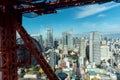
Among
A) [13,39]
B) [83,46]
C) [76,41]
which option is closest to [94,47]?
[83,46]

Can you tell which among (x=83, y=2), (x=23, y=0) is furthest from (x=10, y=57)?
(x=83, y=2)

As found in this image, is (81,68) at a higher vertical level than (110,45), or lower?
lower

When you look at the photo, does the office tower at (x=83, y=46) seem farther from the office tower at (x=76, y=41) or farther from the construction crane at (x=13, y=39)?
the construction crane at (x=13, y=39)

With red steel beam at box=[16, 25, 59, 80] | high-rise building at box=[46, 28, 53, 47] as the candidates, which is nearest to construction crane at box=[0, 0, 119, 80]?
red steel beam at box=[16, 25, 59, 80]

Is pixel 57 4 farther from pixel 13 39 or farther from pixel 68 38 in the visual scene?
pixel 68 38

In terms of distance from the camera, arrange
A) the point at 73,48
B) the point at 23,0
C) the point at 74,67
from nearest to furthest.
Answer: the point at 23,0 → the point at 74,67 → the point at 73,48

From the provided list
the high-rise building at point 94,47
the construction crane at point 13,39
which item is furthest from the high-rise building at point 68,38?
the construction crane at point 13,39

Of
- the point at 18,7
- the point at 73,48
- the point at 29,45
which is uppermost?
the point at 18,7

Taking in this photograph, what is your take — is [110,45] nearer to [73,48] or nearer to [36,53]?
[73,48]
